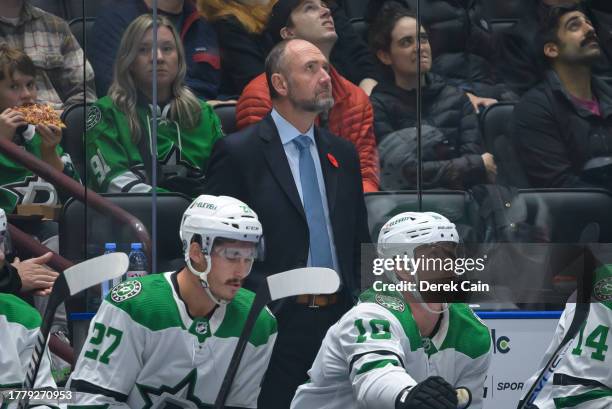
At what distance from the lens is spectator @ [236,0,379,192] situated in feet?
20.4

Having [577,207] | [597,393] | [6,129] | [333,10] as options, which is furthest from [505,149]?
[6,129]

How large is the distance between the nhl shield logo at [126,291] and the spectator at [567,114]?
6.74 ft

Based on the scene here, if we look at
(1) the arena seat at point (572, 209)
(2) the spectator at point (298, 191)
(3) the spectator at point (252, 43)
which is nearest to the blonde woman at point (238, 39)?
(3) the spectator at point (252, 43)

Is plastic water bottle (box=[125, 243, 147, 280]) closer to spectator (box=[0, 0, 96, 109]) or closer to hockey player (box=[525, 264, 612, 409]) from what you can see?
spectator (box=[0, 0, 96, 109])

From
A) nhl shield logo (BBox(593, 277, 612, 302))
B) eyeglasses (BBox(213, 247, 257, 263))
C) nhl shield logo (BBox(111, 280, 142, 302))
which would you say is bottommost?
nhl shield logo (BBox(593, 277, 612, 302))

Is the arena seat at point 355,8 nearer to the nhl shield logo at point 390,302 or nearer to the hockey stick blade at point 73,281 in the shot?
the nhl shield logo at point 390,302

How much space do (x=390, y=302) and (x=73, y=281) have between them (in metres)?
1.07

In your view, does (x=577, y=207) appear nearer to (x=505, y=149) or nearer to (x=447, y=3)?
(x=505, y=149)

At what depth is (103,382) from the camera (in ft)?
15.6

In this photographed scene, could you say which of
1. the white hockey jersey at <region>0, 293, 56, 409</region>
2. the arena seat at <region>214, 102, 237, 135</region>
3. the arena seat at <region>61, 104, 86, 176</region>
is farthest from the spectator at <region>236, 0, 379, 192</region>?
the white hockey jersey at <region>0, 293, 56, 409</region>

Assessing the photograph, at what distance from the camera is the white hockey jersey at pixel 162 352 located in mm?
4781

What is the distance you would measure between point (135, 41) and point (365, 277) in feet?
4.26

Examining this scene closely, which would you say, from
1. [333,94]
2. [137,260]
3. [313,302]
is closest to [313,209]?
[313,302]

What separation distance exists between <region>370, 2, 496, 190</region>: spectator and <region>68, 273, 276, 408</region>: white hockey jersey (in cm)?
137
